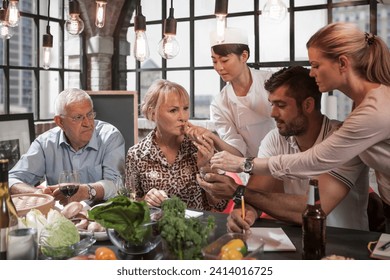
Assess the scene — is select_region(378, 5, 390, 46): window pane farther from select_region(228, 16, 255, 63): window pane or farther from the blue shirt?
the blue shirt

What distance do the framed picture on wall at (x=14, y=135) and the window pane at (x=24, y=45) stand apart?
1.73 m

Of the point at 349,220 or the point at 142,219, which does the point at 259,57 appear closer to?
the point at 349,220

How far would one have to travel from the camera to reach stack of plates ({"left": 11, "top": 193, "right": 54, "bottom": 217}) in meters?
1.25

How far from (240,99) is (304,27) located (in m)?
1.62

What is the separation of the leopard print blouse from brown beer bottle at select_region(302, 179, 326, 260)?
34.4 inches

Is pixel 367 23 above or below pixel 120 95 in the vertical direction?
above

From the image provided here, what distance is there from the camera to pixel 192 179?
2047mm

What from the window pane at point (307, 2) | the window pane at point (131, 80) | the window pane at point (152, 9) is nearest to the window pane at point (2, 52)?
the window pane at point (131, 80)

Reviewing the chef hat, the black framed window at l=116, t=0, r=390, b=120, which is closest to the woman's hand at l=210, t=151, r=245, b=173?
the chef hat

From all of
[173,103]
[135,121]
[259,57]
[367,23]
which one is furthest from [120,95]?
[367,23]

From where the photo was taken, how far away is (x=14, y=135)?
2471 mm

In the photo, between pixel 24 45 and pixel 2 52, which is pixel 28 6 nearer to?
pixel 24 45

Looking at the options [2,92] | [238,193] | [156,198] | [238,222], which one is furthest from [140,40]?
[2,92]

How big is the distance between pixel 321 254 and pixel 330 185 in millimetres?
547
